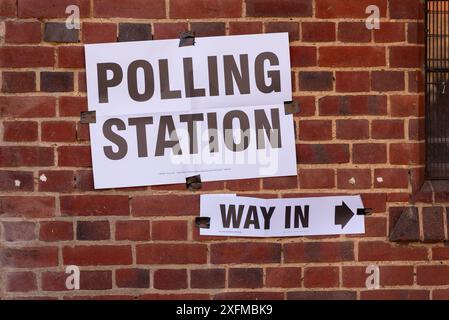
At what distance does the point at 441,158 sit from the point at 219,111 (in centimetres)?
103

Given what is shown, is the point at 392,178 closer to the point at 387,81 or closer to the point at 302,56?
the point at 387,81

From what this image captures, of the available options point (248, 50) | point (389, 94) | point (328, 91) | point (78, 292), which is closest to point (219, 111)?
point (248, 50)

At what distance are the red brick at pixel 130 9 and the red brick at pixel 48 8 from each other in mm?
55

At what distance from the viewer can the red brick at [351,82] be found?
2.88 meters

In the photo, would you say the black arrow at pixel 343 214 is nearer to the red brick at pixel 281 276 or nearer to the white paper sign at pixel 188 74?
the red brick at pixel 281 276

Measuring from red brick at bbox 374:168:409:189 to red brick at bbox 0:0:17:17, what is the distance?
169 centimetres

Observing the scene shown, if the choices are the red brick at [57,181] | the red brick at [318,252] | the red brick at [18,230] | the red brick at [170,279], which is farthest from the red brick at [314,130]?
the red brick at [18,230]

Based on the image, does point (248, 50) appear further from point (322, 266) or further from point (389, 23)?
point (322, 266)

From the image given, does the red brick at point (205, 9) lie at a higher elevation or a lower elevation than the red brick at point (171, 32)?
higher

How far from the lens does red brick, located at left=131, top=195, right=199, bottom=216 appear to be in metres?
2.85

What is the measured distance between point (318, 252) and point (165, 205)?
70 cm

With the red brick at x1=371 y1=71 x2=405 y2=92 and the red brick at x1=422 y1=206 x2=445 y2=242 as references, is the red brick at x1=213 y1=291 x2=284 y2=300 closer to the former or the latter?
the red brick at x1=422 y1=206 x2=445 y2=242

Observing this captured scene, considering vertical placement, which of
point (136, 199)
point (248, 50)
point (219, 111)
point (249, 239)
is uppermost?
point (248, 50)

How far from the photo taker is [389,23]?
288 cm
